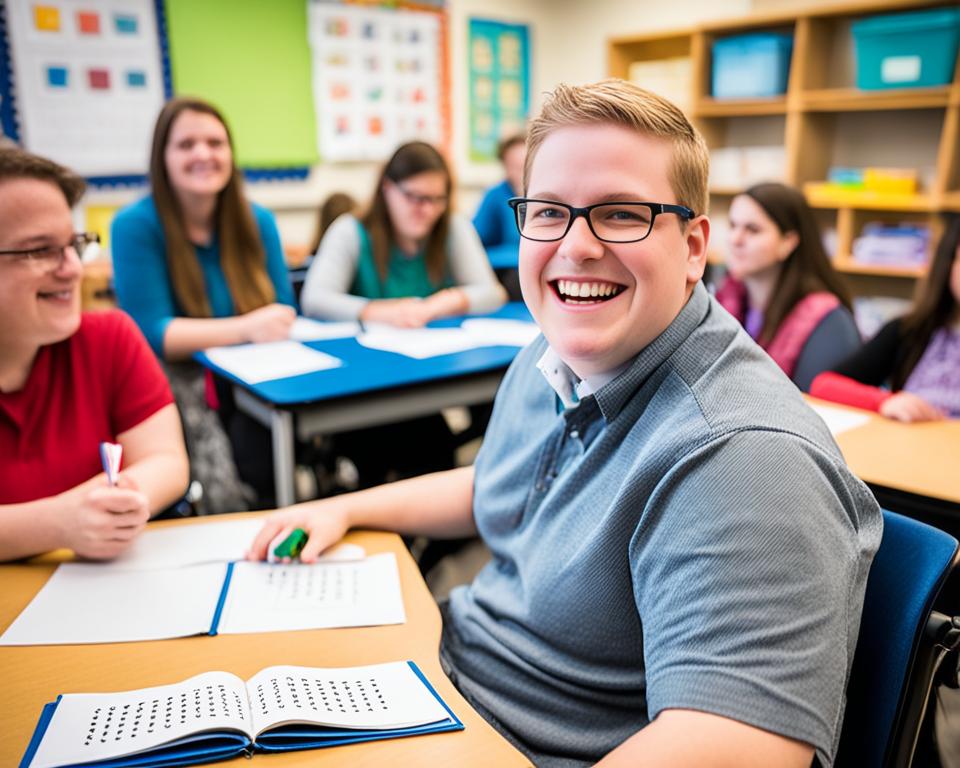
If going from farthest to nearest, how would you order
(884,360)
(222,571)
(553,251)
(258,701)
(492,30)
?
(492,30)
(884,360)
(222,571)
(553,251)
(258,701)

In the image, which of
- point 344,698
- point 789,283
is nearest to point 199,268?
point 789,283

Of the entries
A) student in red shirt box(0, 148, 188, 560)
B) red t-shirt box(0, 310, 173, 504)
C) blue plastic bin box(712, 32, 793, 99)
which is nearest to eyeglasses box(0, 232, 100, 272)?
student in red shirt box(0, 148, 188, 560)

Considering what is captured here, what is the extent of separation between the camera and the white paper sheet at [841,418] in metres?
1.78

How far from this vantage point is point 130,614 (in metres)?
1.04

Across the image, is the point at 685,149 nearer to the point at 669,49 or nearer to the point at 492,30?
the point at 669,49

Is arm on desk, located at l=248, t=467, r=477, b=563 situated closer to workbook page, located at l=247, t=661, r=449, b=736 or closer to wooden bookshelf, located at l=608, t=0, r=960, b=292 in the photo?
workbook page, located at l=247, t=661, r=449, b=736

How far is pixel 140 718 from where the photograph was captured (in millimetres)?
813

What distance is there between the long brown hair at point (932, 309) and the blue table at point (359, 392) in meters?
1.13

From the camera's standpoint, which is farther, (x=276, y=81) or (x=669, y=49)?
(x=669, y=49)

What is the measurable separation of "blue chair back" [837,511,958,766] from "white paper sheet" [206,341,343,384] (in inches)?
61.6

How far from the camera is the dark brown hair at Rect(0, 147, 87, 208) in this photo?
1253mm

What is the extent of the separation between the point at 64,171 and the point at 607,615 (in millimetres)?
1157

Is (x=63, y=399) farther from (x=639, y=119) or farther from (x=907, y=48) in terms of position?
(x=907, y=48)

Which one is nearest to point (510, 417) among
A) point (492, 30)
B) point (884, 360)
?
point (884, 360)
